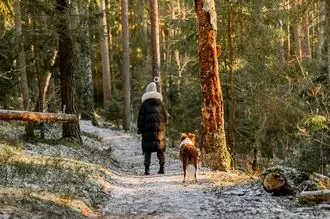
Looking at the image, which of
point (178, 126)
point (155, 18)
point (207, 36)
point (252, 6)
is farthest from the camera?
point (178, 126)

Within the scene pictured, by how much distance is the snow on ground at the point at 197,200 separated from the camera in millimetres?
7215

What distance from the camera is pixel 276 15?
17250 millimetres

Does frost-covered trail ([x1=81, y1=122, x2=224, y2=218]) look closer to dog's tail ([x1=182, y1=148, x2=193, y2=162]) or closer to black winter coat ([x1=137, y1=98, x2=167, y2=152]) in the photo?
dog's tail ([x1=182, y1=148, x2=193, y2=162])

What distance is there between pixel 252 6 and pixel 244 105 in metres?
3.84

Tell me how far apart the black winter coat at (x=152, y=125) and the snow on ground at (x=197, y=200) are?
33.1 inches

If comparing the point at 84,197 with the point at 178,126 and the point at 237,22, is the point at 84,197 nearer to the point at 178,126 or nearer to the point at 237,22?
the point at 237,22

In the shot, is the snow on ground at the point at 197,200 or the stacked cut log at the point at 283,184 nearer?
the snow on ground at the point at 197,200

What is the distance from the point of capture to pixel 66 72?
15.2 metres

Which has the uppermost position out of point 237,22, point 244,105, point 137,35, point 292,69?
point 137,35

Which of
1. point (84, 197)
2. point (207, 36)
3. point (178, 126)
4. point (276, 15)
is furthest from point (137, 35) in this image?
point (84, 197)

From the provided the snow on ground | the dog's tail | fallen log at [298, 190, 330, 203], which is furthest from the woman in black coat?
fallen log at [298, 190, 330, 203]

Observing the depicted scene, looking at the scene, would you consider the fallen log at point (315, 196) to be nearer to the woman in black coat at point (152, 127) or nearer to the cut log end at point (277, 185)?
the cut log end at point (277, 185)

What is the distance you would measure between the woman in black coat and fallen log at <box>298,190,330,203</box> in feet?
17.3

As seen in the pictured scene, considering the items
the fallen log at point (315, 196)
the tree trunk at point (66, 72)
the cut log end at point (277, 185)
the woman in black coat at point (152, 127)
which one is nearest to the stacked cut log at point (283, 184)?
the cut log end at point (277, 185)
